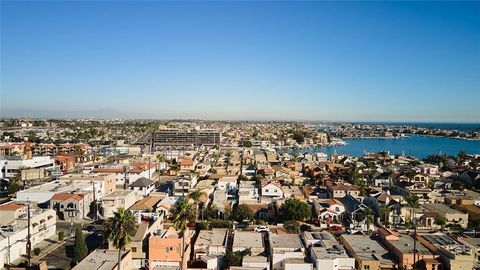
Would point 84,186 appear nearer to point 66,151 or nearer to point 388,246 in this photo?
point 388,246

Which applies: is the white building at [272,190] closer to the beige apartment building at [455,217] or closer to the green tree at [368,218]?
the green tree at [368,218]

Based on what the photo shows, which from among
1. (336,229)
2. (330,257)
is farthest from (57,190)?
(330,257)

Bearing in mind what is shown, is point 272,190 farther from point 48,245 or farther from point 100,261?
point 100,261

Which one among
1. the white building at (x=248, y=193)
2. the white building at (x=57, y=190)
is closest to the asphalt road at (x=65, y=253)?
the white building at (x=57, y=190)

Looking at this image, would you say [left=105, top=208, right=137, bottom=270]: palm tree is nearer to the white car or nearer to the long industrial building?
the white car

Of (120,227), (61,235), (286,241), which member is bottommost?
(61,235)

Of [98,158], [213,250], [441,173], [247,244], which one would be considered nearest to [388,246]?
[247,244]

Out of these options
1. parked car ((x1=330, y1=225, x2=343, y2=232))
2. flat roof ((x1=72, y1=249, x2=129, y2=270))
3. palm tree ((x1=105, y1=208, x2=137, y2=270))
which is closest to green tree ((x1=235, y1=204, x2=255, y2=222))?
parked car ((x1=330, y1=225, x2=343, y2=232))
